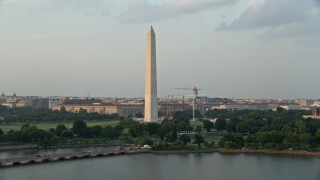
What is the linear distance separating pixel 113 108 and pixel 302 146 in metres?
21.0

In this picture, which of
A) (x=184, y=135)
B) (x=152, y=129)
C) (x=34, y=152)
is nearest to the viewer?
(x=34, y=152)

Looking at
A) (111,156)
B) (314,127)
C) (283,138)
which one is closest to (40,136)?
(111,156)

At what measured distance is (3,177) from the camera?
8062mm

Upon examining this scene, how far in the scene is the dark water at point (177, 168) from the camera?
816 cm

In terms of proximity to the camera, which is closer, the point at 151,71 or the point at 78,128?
the point at 78,128

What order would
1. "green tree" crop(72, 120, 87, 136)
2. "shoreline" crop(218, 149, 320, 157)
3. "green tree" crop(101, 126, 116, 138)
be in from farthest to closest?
"green tree" crop(72, 120, 87, 136)
"green tree" crop(101, 126, 116, 138)
"shoreline" crop(218, 149, 320, 157)

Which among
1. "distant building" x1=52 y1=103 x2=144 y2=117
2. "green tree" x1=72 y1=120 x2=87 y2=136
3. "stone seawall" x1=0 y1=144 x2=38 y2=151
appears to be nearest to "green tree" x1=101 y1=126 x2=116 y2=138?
"green tree" x1=72 y1=120 x2=87 y2=136

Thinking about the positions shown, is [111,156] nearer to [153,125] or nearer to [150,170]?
[150,170]

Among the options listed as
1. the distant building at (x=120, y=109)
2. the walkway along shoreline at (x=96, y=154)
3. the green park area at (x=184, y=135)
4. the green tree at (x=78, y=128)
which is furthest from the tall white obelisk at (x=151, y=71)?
the distant building at (x=120, y=109)

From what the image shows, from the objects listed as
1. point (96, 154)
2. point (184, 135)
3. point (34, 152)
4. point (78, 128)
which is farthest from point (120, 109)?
point (96, 154)

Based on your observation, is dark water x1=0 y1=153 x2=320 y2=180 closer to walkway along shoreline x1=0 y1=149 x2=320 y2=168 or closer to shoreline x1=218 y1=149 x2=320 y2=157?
walkway along shoreline x1=0 y1=149 x2=320 y2=168

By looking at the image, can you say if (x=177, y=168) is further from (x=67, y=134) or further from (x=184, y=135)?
(x=67, y=134)

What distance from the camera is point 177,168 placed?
9.02m

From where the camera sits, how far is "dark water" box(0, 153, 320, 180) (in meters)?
8.16
